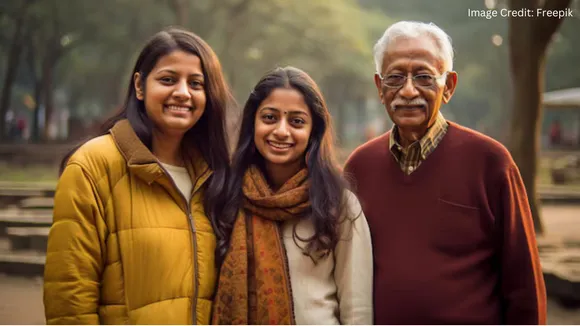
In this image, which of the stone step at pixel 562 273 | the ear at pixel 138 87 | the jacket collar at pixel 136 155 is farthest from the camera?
the stone step at pixel 562 273

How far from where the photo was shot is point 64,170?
2.77 meters

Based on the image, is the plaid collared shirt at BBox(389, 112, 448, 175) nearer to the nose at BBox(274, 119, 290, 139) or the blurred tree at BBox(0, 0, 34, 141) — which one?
the nose at BBox(274, 119, 290, 139)

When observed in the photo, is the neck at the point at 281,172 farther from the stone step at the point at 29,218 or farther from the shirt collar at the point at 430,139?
the stone step at the point at 29,218

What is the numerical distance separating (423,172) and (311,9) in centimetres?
2883

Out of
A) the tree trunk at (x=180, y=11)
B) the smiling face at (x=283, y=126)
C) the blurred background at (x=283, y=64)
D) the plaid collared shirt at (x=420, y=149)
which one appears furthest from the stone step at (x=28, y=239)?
the tree trunk at (x=180, y=11)

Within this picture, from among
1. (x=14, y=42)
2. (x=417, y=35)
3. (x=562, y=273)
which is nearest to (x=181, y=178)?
(x=417, y=35)

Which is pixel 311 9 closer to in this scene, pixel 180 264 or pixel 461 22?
pixel 461 22

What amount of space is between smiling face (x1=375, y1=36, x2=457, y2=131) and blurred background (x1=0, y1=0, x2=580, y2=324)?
33.9 inches

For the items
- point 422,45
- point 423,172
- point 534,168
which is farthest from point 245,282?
point 534,168

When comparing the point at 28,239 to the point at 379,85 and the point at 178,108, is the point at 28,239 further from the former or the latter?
the point at 379,85

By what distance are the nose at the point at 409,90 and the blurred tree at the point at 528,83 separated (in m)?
6.84

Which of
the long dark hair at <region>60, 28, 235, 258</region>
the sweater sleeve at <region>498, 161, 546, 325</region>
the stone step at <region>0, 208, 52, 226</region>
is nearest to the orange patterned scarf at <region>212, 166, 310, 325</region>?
the long dark hair at <region>60, 28, 235, 258</region>

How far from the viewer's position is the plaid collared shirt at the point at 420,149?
9.82 ft

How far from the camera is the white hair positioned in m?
2.96
